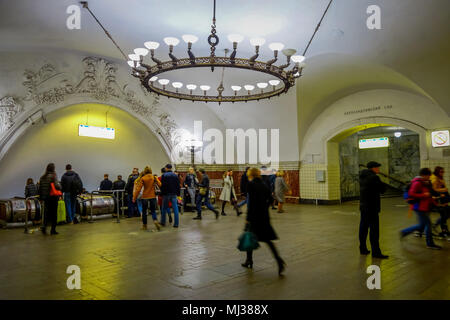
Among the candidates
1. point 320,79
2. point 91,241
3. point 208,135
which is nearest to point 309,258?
point 91,241

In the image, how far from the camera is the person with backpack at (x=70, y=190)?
344 inches

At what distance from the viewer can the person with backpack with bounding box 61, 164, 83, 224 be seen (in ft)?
28.6

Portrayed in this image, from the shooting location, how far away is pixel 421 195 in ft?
16.4

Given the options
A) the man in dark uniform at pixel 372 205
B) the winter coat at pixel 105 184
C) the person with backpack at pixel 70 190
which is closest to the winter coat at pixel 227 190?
the person with backpack at pixel 70 190

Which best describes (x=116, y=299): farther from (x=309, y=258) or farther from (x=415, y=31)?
(x=415, y=31)

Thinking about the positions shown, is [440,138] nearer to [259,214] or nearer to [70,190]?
[259,214]

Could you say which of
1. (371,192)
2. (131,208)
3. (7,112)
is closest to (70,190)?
(131,208)

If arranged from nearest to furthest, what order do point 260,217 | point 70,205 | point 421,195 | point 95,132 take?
point 260,217
point 421,195
point 70,205
point 95,132

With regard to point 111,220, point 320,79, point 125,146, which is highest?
point 320,79

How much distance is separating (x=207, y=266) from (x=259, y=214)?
1144 mm

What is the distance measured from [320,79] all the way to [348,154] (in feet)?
17.0

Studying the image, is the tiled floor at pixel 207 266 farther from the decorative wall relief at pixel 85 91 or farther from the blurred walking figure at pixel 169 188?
the decorative wall relief at pixel 85 91

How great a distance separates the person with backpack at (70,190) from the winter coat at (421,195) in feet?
27.0

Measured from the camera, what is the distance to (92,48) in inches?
404
